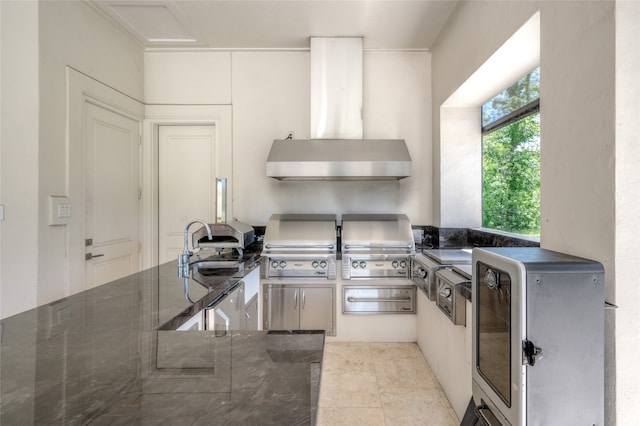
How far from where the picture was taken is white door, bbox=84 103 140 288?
99.7 inches

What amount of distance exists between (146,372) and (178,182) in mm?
2944

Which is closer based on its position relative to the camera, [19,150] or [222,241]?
[19,150]

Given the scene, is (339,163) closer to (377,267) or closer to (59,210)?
(377,267)

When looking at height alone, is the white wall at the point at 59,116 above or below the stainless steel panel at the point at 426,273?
above

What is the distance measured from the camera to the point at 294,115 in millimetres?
3197

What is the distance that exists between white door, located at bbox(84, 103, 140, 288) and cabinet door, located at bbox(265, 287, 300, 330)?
4.92 feet

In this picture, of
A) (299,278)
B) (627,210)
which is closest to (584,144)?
(627,210)

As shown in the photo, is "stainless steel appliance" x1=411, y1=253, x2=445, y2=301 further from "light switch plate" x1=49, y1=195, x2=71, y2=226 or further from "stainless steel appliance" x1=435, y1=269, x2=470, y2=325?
"light switch plate" x1=49, y1=195, x2=71, y2=226

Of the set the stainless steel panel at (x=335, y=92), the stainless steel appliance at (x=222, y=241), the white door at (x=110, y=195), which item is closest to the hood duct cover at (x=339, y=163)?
the stainless steel panel at (x=335, y=92)

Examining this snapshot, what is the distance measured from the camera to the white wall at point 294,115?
3158 mm

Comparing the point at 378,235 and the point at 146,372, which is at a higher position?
the point at 378,235

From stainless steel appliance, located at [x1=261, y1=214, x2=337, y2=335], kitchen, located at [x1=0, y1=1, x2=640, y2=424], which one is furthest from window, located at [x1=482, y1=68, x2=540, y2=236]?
stainless steel appliance, located at [x1=261, y1=214, x2=337, y2=335]

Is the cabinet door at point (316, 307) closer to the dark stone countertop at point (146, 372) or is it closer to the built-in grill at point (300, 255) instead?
the built-in grill at point (300, 255)

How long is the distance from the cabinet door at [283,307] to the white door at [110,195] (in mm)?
1500
